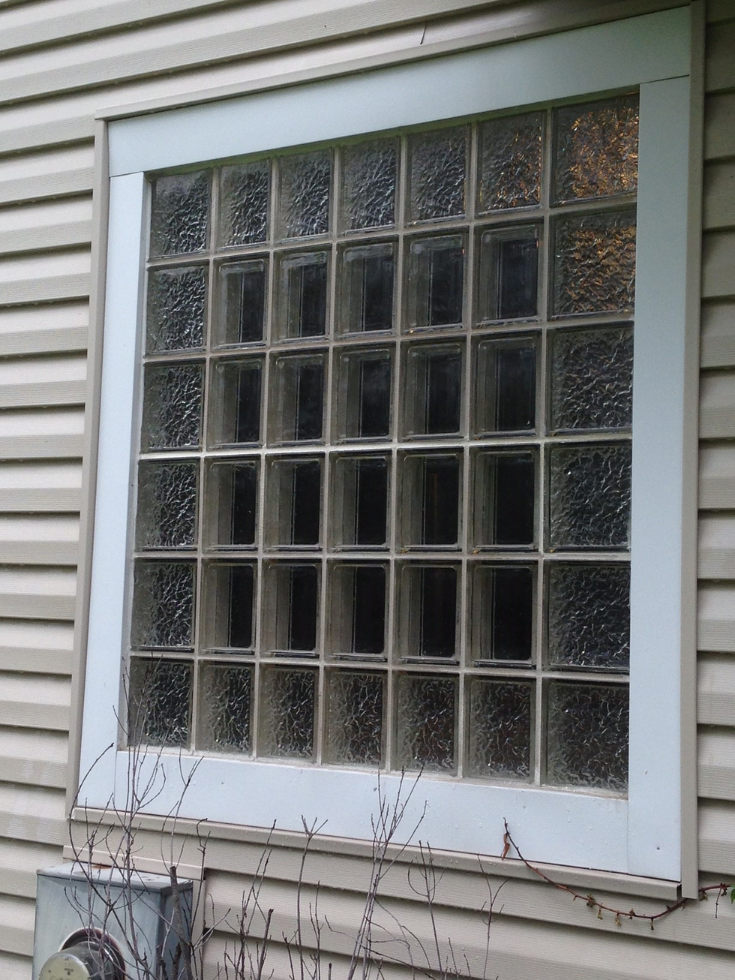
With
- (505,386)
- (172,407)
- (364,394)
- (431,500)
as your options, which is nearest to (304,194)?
(364,394)

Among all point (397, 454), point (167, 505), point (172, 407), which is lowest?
point (167, 505)

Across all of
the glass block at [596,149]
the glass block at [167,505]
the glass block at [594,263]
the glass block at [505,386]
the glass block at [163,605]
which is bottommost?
the glass block at [163,605]

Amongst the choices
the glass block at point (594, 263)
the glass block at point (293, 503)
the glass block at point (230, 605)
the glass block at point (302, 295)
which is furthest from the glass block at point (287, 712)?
the glass block at point (594, 263)

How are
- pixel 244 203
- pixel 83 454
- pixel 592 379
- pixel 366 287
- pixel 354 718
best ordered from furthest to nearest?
pixel 83 454 → pixel 244 203 → pixel 366 287 → pixel 354 718 → pixel 592 379

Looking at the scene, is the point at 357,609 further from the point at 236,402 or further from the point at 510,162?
the point at 510,162

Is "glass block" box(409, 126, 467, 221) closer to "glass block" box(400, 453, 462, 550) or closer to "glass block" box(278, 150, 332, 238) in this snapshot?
"glass block" box(278, 150, 332, 238)

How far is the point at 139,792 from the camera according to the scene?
3217 millimetres

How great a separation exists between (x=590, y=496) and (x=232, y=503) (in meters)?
1.05

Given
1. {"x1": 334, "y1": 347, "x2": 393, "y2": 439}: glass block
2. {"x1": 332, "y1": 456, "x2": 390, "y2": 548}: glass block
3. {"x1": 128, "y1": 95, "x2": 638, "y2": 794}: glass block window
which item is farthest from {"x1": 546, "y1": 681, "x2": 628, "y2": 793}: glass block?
{"x1": 334, "y1": 347, "x2": 393, "y2": 439}: glass block

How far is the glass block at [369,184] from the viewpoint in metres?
3.11

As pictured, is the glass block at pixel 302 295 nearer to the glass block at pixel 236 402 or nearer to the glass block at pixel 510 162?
the glass block at pixel 236 402

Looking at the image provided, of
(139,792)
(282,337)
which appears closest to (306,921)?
(139,792)

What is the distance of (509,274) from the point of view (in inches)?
115

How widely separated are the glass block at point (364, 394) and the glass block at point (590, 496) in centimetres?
50
